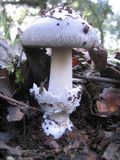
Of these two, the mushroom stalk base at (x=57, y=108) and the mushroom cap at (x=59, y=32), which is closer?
the mushroom cap at (x=59, y=32)

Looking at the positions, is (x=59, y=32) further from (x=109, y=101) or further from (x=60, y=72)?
(x=109, y=101)

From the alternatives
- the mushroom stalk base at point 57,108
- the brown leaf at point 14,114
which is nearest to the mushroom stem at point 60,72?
the mushroom stalk base at point 57,108

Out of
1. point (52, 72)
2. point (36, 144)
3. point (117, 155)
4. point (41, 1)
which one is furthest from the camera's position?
point (41, 1)

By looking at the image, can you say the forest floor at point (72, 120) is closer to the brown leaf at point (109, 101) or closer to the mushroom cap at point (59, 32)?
the brown leaf at point (109, 101)

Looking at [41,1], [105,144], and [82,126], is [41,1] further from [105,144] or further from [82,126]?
[105,144]

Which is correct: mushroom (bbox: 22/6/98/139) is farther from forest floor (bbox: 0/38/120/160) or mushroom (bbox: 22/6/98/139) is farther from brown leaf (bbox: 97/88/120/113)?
brown leaf (bbox: 97/88/120/113)

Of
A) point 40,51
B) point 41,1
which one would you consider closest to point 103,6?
point 41,1
